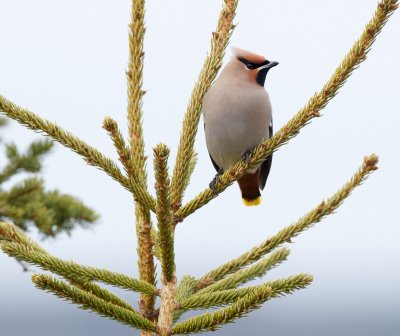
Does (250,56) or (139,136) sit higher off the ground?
(250,56)

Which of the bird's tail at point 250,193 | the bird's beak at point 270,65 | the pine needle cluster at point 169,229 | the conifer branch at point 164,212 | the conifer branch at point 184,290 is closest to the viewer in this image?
the conifer branch at point 164,212

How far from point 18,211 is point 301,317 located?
175611mm

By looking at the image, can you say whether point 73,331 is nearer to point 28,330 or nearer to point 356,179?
point 28,330

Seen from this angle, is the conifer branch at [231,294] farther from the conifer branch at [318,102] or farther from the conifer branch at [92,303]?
the conifer branch at [318,102]

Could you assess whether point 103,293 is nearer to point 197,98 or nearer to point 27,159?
point 197,98

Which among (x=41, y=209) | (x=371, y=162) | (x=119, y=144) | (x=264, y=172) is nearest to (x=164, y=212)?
(x=119, y=144)

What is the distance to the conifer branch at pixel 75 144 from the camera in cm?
332

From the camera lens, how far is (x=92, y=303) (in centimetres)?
304

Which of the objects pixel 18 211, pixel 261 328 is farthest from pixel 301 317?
pixel 18 211

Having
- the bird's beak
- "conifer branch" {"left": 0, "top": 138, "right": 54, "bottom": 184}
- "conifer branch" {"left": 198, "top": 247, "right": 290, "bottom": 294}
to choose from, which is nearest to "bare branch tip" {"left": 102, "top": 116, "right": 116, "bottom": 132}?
"conifer branch" {"left": 198, "top": 247, "right": 290, "bottom": 294}

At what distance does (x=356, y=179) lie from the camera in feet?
11.4

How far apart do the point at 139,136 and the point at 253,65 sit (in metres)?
1.89

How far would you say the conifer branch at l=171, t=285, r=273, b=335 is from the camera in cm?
296

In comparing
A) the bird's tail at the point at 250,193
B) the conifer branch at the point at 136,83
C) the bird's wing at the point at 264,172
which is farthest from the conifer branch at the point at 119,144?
the bird's wing at the point at 264,172
